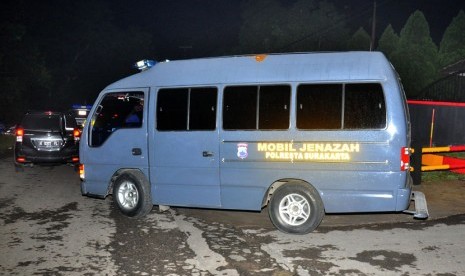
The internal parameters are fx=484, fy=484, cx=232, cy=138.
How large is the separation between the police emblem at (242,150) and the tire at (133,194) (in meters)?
1.77

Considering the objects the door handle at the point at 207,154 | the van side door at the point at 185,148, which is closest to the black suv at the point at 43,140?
the van side door at the point at 185,148

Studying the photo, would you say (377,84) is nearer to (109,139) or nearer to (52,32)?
(109,139)

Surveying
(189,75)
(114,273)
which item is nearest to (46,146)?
(189,75)

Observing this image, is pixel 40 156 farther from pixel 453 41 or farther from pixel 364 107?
pixel 453 41

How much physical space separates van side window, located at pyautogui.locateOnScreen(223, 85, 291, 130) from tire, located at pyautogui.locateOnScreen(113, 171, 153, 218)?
1.80m

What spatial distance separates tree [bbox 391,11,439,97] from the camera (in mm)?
33344

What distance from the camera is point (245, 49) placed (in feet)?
190

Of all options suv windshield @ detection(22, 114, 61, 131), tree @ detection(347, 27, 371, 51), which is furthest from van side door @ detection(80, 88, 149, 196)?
tree @ detection(347, 27, 371, 51)

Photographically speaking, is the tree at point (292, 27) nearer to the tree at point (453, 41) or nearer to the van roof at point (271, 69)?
the tree at point (453, 41)

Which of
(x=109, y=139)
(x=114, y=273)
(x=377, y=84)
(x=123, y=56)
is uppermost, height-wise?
(x=123, y=56)

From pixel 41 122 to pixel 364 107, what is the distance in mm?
9502

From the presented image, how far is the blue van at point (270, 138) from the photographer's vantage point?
21.4 ft

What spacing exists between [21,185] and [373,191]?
27.4 ft

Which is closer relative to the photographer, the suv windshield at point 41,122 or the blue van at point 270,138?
the blue van at point 270,138
